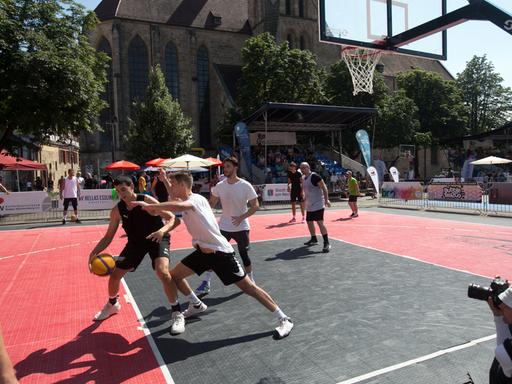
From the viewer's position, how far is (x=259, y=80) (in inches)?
1439

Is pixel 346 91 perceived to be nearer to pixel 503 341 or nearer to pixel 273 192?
pixel 273 192

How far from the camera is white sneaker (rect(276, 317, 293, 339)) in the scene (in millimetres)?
4395

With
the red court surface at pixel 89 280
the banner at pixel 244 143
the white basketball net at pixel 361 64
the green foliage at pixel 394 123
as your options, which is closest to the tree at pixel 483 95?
the green foliage at pixel 394 123

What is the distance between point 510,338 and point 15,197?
20.1 meters

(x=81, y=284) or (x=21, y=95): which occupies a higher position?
(x=21, y=95)

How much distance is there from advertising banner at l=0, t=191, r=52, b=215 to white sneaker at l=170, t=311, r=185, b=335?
53.3 ft

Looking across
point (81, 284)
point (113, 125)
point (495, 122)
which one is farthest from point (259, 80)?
point (495, 122)

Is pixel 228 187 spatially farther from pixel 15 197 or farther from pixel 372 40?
pixel 15 197

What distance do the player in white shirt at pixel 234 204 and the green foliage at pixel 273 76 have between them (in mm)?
31551

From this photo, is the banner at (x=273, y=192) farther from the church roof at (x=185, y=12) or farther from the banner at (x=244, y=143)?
the church roof at (x=185, y=12)

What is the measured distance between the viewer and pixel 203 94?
48.8 meters

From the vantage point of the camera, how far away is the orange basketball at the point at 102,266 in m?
4.77

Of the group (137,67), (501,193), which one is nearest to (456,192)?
(501,193)

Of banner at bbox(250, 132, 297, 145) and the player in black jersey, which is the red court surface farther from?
banner at bbox(250, 132, 297, 145)
